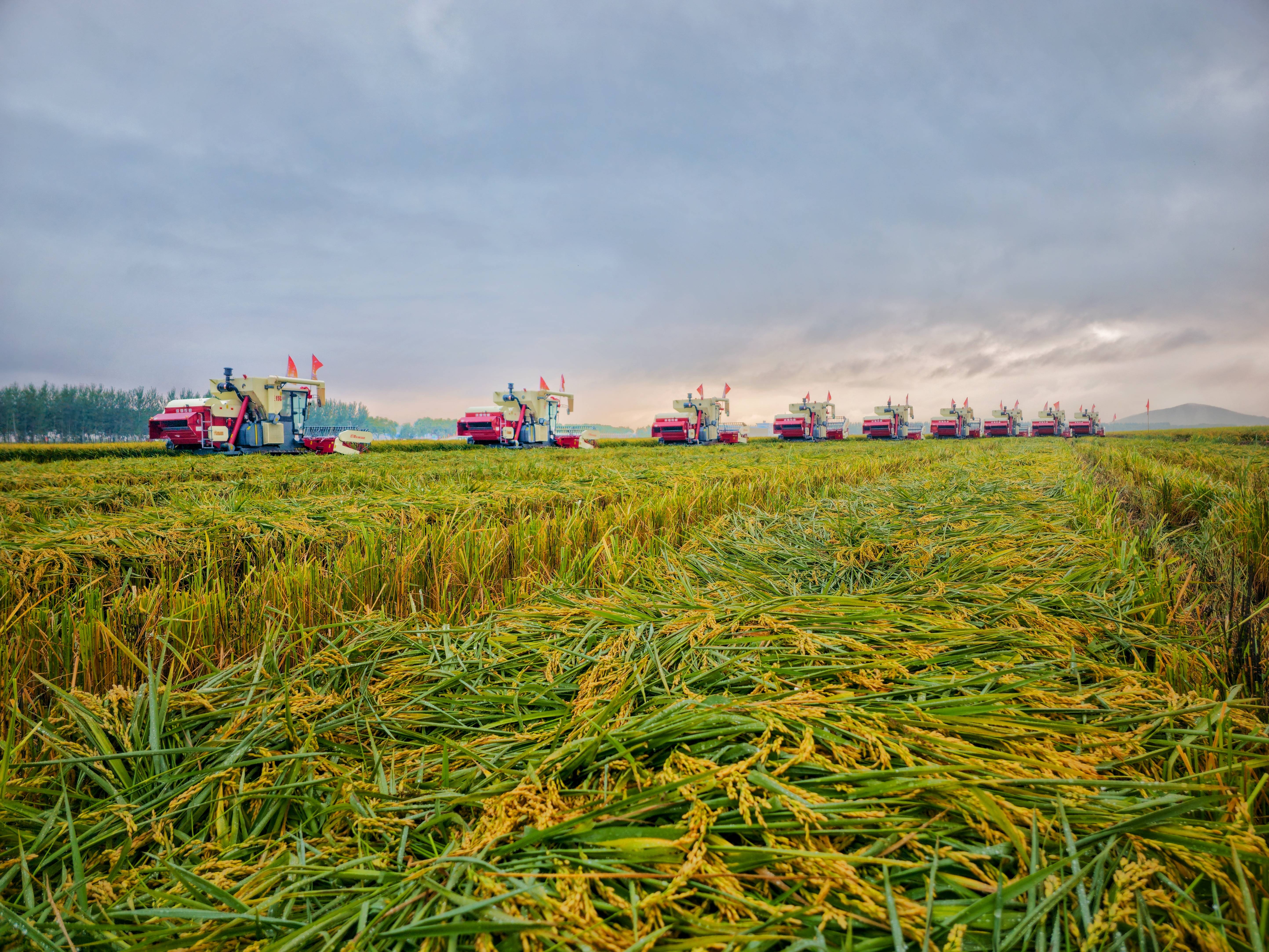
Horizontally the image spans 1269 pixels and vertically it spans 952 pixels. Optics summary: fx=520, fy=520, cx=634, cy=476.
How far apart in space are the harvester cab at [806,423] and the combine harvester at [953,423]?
10194 millimetres

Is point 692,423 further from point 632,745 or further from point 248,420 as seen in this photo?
point 632,745

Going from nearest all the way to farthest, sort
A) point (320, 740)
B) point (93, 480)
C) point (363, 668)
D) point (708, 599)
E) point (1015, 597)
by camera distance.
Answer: point (320, 740) < point (363, 668) < point (1015, 597) < point (708, 599) < point (93, 480)

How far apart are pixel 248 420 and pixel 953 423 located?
43.5m

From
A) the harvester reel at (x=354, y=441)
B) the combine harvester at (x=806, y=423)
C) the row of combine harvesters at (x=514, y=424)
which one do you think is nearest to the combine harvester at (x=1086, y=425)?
the row of combine harvesters at (x=514, y=424)

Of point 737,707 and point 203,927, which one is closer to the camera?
point 203,927

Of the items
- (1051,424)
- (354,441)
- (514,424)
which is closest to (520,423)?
(514,424)

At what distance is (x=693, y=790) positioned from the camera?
3.54ft

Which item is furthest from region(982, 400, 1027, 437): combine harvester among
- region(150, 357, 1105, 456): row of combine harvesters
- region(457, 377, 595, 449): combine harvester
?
region(457, 377, 595, 449): combine harvester

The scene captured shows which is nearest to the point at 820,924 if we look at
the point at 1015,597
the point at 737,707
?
the point at 737,707

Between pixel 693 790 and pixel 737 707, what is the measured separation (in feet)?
0.89

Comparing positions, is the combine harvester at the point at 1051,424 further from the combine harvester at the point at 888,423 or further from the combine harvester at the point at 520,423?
the combine harvester at the point at 520,423

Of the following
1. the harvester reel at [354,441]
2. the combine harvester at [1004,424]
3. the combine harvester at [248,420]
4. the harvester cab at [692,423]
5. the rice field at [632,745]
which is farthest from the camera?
the combine harvester at [1004,424]

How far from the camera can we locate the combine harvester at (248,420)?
15047 millimetres

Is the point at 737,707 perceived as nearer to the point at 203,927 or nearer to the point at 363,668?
the point at 203,927
